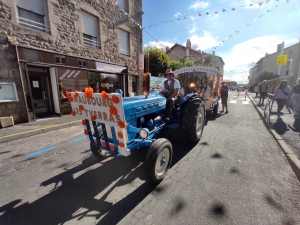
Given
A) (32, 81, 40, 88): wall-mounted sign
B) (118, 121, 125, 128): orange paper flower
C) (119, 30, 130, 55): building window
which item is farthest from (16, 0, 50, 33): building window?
(118, 121, 125, 128): orange paper flower

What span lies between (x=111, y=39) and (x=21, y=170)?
8957mm

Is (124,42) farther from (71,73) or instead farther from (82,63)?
(71,73)

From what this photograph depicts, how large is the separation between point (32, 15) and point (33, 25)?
447 millimetres

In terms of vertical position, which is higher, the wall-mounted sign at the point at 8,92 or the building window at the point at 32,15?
the building window at the point at 32,15

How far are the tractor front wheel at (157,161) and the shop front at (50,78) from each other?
5623 mm

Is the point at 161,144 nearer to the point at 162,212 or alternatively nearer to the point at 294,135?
the point at 162,212

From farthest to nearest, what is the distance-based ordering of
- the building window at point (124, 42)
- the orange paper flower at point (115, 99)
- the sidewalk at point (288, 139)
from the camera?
1. the building window at point (124, 42)
2. the sidewalk at point (288, 139)
3. the orange paper flower at point (115, 99)

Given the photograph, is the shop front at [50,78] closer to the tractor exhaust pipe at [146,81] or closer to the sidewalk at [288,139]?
the tractor exhaust pipe at [146,81]

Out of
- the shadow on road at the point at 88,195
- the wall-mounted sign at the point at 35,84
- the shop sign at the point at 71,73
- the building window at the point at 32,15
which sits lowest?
the shadow on road at the point at 88,195

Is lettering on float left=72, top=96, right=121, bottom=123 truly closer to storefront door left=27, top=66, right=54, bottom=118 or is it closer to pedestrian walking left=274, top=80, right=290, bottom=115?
storefront door left=27, top=66, right=54, bottom=118

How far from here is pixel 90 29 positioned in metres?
8.64

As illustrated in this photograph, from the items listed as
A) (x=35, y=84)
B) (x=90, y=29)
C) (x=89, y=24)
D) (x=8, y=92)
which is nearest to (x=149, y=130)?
(x=8, y=92)

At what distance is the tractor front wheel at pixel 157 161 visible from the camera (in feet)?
7.32

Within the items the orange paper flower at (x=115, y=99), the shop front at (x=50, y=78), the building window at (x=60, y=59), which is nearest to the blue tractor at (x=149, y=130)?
the orange paper flower at (x=115, y=99)
